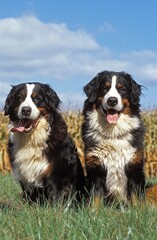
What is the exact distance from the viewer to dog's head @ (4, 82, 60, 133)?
20.2 ft

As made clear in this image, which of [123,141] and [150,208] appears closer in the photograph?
[150,208]

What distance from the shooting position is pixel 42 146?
6.46 meters

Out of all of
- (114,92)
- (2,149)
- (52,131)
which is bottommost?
(2,149)

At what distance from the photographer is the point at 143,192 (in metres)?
6.34

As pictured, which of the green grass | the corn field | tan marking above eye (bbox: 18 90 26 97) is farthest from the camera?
the corn field

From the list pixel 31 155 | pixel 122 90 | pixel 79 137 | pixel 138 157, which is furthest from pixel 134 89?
pixel 79 137

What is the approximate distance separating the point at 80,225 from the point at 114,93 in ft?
8.50

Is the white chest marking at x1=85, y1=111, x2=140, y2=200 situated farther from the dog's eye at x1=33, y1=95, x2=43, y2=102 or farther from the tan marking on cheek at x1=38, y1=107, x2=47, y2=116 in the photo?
the dog's eye at x1=33, y1=95, x2=43, y2=102

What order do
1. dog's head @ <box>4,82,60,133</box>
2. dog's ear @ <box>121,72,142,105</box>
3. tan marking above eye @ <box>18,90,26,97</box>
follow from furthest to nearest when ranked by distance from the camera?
dog's ear @ <box>121,72,142,105</box>
tan marking above eye @ <box>18,90,26,97</box>
dog's head @ <box>4,82,60,133</box>

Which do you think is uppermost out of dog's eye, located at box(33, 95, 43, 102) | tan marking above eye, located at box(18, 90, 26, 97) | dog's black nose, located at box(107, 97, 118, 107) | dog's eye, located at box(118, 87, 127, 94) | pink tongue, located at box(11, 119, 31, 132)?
dog's eye, located at box(118, 87, 127, 94)

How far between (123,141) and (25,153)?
1.37m

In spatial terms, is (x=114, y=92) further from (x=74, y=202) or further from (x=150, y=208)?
(x=150, y=208)

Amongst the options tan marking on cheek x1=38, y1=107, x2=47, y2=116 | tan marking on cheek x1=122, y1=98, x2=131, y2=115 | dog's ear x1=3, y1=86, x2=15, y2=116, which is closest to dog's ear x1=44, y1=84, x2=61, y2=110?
tan marking on cheek x1=38, y1=107, x2=47, y2=116

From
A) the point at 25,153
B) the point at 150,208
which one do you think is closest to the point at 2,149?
the point at 25,153
